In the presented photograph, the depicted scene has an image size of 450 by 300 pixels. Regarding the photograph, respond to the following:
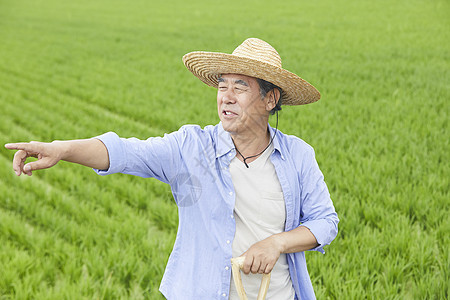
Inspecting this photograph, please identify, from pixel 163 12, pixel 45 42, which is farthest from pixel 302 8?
pixel 45 42

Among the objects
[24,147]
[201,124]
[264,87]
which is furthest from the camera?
[201,124]

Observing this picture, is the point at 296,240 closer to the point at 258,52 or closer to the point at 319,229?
the point at 319,229

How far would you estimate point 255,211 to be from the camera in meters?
1.43

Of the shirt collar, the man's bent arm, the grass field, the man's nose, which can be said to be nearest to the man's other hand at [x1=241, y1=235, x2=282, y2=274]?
the man's bent arm

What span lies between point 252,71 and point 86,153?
0.51m

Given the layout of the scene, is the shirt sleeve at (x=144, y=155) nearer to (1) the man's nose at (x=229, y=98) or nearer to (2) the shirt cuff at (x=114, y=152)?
(2) the shirt cuff at (x=114, y=152)

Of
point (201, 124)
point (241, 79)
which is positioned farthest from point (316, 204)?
point (201, 124)

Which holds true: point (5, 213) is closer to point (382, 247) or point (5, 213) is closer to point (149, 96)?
point (382, 247)

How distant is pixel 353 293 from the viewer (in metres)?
2.37

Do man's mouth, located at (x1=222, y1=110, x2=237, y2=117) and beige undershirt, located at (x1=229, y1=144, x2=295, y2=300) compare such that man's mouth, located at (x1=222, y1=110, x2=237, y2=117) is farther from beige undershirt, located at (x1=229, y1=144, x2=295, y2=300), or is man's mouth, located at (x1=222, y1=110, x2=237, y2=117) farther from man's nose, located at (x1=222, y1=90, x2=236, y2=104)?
beige undershirt, located at (x1=229, y1=144, x2=295, y2=300)

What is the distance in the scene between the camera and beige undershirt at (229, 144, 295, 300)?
1.42 m

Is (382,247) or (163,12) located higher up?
(163,12)

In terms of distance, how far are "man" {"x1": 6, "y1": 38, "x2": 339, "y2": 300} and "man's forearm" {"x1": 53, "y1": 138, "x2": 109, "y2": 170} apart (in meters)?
0.07

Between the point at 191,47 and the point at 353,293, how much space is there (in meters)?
8.76
